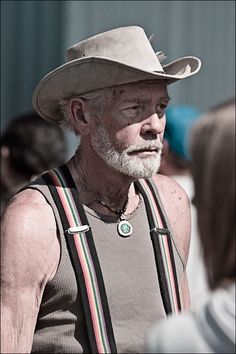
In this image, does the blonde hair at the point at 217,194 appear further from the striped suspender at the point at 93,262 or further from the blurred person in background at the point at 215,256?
the striped suspender at the point at 93,262

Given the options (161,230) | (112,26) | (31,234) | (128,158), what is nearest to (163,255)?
(161,230)

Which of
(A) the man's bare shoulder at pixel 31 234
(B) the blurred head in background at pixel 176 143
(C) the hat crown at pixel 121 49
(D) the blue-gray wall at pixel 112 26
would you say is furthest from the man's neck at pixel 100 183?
(D) the blue-gray wall at pixel 112 26

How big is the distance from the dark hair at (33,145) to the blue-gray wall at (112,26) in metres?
1.00

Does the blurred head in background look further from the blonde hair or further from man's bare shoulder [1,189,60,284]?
the blonde hair

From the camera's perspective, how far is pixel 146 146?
3770 mm

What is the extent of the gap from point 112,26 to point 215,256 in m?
4.41

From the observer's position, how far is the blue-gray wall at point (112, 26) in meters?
6.47

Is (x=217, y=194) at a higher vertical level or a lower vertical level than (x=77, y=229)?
higher

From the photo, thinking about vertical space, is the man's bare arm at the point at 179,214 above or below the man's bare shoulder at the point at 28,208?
below

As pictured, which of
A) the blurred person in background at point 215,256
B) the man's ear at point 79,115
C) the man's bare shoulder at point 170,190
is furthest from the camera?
the man's bare shoulder at point 170,190

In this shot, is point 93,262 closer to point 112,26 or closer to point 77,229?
point 77,229

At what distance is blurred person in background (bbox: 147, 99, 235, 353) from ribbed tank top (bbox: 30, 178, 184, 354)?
1.40 m

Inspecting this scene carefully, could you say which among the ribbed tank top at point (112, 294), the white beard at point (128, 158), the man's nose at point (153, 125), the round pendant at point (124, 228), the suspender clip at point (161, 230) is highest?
the man's nose at point (153, 125)

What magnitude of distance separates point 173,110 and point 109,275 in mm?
1908
